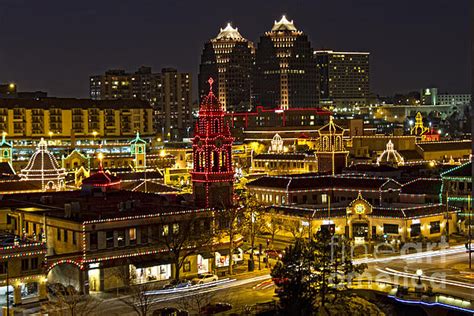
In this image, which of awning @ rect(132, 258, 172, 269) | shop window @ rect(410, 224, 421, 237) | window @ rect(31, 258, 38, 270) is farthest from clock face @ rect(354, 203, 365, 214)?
window @ rect(31, 258, 38, 270)

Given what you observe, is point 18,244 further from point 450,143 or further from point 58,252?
point 450,143

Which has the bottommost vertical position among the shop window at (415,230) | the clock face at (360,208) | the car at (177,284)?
the car at (177,284)

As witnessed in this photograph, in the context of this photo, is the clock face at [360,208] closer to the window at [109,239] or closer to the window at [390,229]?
the window at [390,229]

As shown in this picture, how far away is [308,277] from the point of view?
41562 millimetres

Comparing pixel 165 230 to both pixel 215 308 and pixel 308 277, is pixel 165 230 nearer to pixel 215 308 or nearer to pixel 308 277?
pixel 215 308

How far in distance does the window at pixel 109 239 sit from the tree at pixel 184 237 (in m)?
3.50

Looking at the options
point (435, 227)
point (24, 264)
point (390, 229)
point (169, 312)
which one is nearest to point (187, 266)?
point (169, 312)

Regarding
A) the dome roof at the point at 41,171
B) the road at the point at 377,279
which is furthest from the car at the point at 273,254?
the dome roof at the point at 41,171

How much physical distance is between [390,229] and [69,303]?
1382 inches

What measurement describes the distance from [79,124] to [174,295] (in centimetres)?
11609

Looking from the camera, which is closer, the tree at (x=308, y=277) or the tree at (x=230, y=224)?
the tree at (x=308, y=277)

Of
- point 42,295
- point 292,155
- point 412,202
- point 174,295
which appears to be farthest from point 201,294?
point 292,155

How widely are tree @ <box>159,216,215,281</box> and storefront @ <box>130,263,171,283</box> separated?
79 cm

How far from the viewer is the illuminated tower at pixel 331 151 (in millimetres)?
101188
